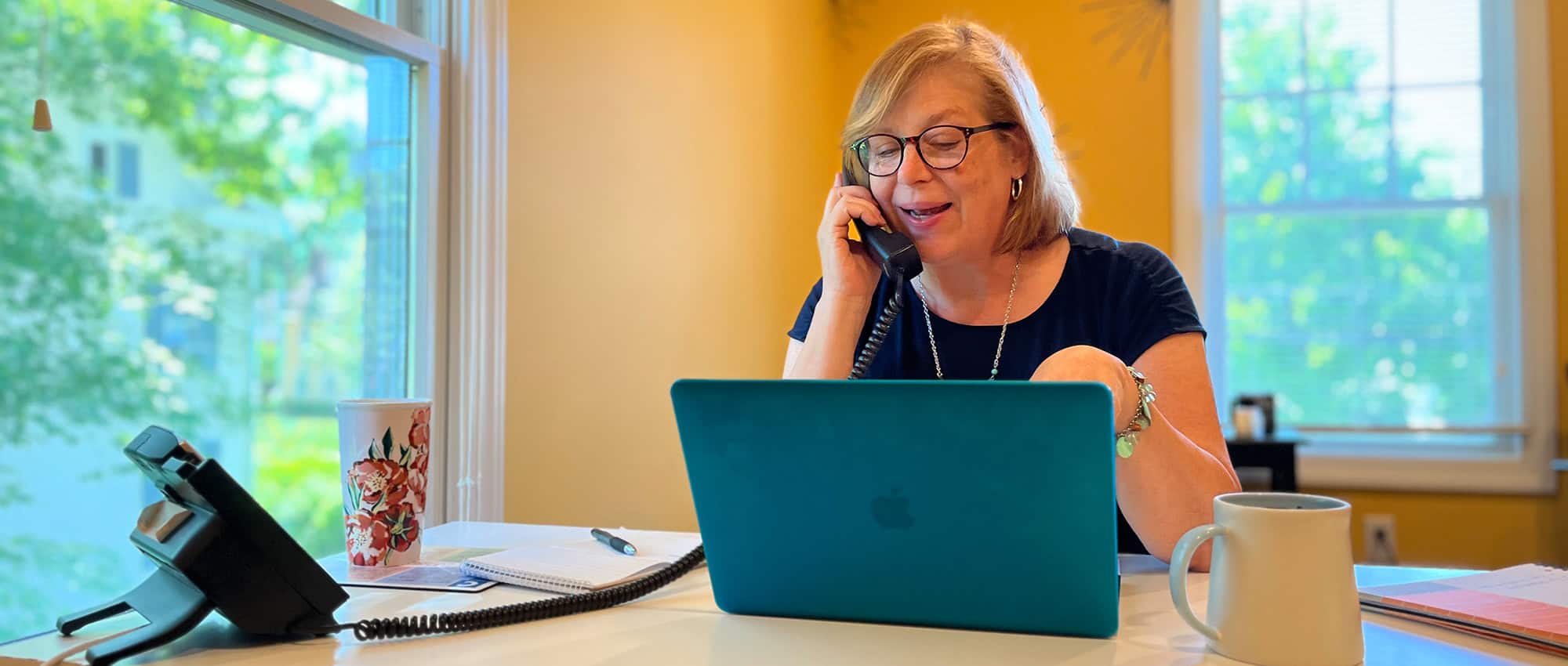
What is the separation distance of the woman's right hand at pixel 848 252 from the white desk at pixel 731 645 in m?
0.66

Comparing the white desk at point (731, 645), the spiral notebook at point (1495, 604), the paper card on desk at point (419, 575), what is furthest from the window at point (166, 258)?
the spiral notebook at point (1495, 604)

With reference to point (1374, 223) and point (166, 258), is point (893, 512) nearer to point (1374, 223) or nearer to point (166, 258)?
point (166, 258)

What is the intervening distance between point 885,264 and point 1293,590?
2.62 feet

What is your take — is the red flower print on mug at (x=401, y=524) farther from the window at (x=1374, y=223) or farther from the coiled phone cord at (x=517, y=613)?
the window at (x=1374, y=223)

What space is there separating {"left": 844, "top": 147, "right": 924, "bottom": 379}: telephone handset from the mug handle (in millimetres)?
722

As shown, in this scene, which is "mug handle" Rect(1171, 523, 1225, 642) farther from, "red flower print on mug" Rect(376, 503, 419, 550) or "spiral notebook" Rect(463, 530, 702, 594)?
"red flower print on mug" Rect(376, 503, 419, 550)

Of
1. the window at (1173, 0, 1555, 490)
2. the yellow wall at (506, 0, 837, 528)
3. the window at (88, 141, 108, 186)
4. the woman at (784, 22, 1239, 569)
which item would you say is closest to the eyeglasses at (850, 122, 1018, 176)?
the woman at (784, 22, 1239, 569)

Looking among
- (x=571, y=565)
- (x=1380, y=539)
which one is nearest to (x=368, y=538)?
(x=571, y=565)

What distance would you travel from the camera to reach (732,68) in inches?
119

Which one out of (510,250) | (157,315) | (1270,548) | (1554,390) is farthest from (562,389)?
(1554,390)

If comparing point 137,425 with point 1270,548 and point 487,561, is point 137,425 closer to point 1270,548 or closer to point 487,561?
point 487,561

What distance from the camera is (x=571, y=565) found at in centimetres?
103

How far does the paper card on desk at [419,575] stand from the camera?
1.01m

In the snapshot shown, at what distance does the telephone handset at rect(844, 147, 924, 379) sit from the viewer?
4.78ft
